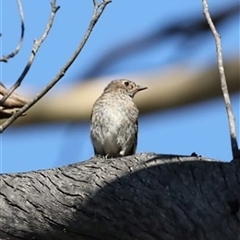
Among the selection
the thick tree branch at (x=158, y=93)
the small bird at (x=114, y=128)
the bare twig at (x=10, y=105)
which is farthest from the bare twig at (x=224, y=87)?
the small bird at (x=114, y=128)

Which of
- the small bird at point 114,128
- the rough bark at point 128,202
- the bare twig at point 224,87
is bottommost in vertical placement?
the rough bark at point 128,202

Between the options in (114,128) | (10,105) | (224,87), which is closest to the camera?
(224,87)

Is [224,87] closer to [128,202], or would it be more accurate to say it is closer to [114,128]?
[128,202]

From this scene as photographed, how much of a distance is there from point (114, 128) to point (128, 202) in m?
2.88

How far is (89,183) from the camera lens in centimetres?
336

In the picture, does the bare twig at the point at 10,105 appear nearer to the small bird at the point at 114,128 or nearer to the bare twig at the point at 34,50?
the bare twig at the point at 34,50

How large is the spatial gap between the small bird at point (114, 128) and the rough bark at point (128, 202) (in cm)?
263

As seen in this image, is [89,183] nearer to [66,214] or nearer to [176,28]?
[66,214]

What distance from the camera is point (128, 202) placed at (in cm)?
330

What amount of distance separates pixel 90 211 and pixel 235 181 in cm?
58

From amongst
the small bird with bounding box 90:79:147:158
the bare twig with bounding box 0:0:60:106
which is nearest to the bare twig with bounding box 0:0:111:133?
the bare twig with bounding box 0:0:60:106

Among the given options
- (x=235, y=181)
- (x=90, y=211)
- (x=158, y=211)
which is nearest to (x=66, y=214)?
(x=90, y=211)

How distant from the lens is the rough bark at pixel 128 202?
324cm

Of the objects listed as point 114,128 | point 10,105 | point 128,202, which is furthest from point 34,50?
point 114,128
